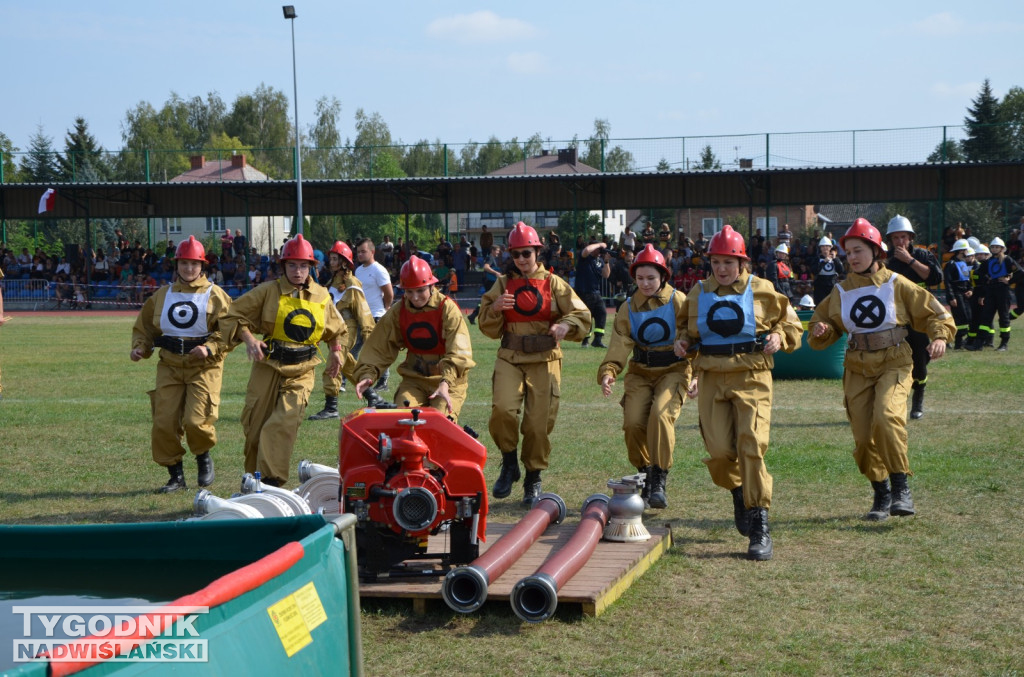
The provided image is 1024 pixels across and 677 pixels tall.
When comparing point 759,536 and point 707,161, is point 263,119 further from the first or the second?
point 759,536

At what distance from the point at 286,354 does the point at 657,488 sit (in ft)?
10.1

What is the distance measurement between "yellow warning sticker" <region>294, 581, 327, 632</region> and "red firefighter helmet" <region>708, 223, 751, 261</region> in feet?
15.6

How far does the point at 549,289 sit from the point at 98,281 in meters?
38.7

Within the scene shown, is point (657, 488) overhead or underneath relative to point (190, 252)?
underneath

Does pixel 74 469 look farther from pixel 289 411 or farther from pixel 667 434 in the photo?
pixel 667 434

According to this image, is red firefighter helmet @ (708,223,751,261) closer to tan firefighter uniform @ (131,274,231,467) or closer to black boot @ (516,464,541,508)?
black boot @ (516,464,541,508)

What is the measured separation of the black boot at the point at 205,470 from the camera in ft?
32.3

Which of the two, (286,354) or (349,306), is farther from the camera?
(349,306)

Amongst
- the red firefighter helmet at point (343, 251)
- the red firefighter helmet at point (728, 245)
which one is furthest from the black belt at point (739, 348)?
the red firefighter helmet at point (343, 251)

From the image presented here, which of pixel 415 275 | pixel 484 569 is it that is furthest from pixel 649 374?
pixel 484 569

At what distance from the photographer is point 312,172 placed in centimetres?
9675

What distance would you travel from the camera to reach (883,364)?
26.6 ft

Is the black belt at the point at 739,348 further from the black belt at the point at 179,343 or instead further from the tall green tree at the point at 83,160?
the tall green tree at the point at 83,160

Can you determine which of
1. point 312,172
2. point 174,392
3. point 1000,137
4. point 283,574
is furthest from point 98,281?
point 312,172
